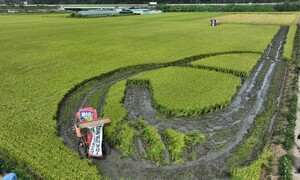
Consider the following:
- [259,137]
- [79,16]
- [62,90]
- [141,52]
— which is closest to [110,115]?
[62,90]

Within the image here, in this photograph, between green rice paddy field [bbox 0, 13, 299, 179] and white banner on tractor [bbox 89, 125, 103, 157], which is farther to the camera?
white banner on tractor [bbox 89, 125, 103, 157]

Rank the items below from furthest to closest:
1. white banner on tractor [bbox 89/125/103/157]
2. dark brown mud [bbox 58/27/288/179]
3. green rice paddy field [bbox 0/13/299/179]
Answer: white banner on tractor [bbox 89/125/103/157] → green rice paddy field [bbox 0/13/299/179] → dark brown mud [bbox 58/27/288/179]

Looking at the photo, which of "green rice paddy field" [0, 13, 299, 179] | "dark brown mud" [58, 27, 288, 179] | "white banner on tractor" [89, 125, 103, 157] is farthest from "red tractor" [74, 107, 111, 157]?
"green rice paddy field" [0, 13, 299, 179]

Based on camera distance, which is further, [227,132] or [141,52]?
[141,52]

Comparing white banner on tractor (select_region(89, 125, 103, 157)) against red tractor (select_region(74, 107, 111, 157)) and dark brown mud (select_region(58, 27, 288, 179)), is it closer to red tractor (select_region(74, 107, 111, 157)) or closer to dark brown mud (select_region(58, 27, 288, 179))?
red tractor (select_region(74, 107, 111, 157))

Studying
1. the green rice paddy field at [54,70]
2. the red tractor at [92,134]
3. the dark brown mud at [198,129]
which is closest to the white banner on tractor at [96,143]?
the red tractor at [92,134]

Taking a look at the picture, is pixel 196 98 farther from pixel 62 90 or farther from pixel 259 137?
pixel 62 90

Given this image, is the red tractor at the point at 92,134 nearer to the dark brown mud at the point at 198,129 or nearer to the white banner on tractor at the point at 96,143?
the white banner on tractor at the point at 96,143

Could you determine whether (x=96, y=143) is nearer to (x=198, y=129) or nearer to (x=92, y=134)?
(x=92, y=134)
